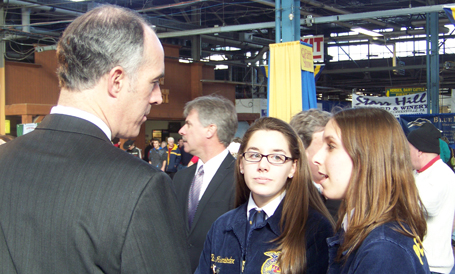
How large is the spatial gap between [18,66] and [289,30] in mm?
11344

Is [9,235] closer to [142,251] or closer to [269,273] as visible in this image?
[142,251]

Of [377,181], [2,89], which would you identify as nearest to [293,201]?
[377,181]

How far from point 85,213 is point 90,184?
7cm

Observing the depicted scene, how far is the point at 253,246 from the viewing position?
1.80 m

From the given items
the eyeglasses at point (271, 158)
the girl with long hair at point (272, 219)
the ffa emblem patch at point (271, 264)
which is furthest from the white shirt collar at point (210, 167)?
the ffa emblem patch at point (271, 264)

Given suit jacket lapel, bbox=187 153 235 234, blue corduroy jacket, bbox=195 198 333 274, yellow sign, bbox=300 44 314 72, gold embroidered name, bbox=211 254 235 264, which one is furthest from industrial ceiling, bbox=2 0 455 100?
gold embroidered name, bbox=211 254 235 264

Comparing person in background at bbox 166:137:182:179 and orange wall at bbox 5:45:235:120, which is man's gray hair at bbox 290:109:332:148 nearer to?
person in background at bbox 166:137:182:179

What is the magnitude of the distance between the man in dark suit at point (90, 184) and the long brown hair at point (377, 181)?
2.25 ft

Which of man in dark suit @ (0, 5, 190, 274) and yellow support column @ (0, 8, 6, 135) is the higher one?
yellow support column @ (0, 8, 6, 135)

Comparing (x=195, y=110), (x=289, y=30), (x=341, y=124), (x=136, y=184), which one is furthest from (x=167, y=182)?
(x=289, y=30)

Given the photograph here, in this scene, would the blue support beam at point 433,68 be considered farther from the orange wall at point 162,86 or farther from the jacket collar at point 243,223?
the jacket collar at point 243,223

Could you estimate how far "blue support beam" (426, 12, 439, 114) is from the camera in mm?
12766

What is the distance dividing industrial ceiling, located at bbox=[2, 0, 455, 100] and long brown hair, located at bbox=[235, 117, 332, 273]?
760cm

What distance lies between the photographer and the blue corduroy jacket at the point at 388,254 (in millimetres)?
1194
